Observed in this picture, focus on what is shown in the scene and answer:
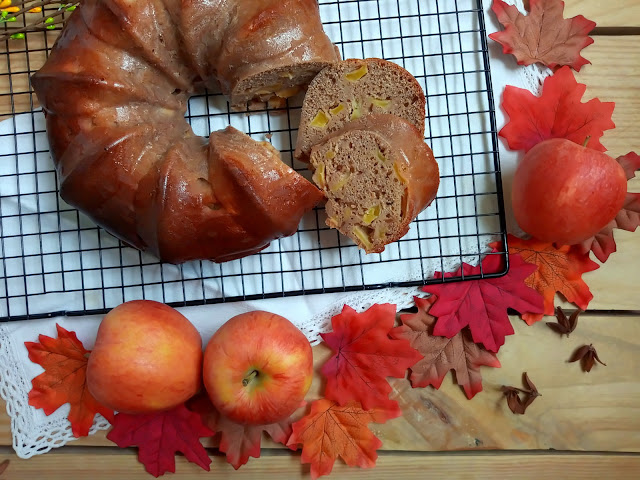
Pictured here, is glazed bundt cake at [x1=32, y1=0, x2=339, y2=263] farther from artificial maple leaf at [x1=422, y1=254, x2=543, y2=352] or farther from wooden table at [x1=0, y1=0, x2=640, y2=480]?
wooden table at [x1=0, y1=0, x2=640, y2=480]

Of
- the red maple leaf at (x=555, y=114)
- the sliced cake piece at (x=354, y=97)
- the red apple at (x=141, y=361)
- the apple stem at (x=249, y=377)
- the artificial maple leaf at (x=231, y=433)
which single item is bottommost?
the artificial maple leaf at (x=231, y=433)

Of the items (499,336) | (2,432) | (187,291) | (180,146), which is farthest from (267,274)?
(2,432)

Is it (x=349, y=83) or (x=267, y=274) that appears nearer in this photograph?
(x=349, y=83)

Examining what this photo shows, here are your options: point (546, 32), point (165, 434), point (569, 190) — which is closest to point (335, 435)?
point (165, 434)

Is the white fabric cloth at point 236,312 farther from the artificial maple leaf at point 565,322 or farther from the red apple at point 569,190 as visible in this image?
the artificial maple leaf at point 565,322

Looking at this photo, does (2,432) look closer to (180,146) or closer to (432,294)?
(180,146)

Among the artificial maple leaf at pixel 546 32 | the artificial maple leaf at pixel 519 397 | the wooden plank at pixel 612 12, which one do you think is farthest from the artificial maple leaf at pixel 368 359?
the wooden plank at pixel 612 12

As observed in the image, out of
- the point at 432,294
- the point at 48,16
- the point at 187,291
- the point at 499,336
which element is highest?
the point at 48,16
